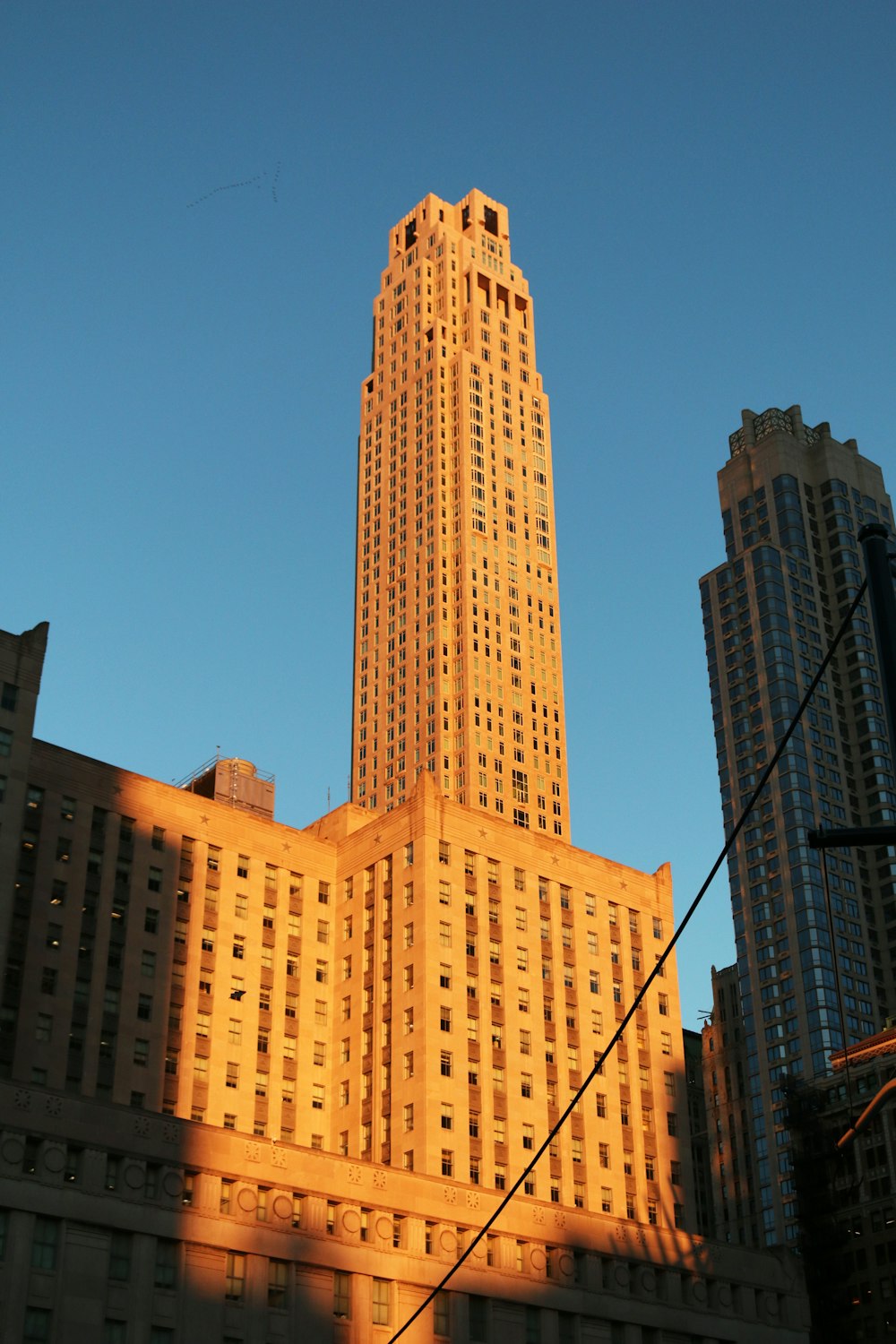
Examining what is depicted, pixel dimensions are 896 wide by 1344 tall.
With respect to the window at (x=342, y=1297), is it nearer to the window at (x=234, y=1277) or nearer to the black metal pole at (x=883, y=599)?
the window at (x=234, y=1277)

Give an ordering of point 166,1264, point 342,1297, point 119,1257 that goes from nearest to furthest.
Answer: point 119,1257 → point 166,1264 → point 342,1297

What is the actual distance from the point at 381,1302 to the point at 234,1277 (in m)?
9.77

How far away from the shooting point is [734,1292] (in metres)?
108

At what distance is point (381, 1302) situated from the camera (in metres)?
88.4

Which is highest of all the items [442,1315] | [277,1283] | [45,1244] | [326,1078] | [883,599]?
[326,1078]

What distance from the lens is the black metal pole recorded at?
56.3 feet

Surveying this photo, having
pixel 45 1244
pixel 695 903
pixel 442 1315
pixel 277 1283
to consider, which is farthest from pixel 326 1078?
pixel 695 903

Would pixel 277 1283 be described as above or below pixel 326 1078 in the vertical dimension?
below

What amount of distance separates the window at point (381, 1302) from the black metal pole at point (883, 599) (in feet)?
257

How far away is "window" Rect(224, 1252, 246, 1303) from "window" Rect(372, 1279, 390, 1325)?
8773mm

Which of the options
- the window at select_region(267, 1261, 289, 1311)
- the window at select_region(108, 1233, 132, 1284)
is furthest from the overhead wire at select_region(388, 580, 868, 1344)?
the window at select_region(108, 1233, 132, 1284)

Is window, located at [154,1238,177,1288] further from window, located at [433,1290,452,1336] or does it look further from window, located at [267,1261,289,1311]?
window, located at [433,1290,452,1336]

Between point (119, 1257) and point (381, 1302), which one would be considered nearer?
point (119, 1257)

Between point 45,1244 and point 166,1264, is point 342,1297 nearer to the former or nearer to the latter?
point 166,1264
